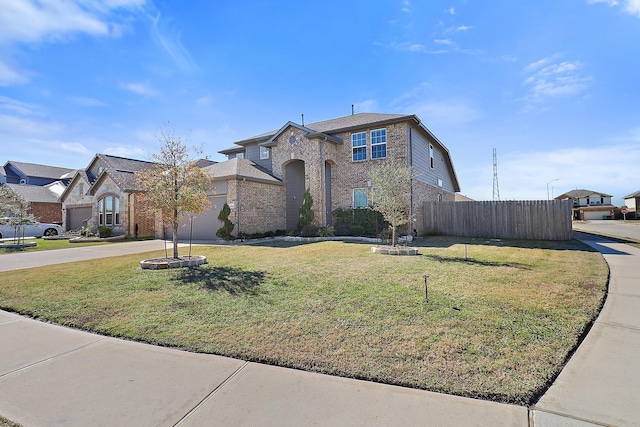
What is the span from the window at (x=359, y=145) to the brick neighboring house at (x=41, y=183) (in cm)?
2960

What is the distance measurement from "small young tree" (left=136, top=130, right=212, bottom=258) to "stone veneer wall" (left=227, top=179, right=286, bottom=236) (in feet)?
23.5

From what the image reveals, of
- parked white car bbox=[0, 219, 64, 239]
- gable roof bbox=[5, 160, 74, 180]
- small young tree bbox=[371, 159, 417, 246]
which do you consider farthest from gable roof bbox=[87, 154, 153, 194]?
gable roof bbox=[5, 160, 74, 180]

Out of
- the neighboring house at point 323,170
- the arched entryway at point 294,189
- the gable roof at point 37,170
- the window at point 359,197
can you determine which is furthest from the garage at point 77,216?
the window at point 359,197

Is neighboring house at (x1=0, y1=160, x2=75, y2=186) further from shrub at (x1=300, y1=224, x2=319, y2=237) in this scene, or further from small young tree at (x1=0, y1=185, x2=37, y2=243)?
shrub at (x1=300, y1=224, x2=319, y2=237)

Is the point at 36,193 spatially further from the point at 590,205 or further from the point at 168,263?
the point at 590,205

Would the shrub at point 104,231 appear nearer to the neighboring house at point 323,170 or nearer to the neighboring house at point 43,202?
the neighboring house at point 323,170

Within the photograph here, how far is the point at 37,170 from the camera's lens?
3741cm

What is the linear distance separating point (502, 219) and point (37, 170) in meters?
51.0

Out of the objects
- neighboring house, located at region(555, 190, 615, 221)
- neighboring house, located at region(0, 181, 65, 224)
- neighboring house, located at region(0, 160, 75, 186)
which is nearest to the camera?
neighboring house, located at region(0, 181, 65, 224)

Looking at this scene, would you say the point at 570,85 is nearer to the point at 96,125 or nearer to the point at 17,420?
the point at 17,420

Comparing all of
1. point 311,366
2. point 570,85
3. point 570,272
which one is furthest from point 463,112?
point 311,366

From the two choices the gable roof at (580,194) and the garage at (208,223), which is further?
the gable roof at (580,194)

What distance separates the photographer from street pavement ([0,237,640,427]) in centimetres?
230

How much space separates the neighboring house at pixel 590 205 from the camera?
5616cm
